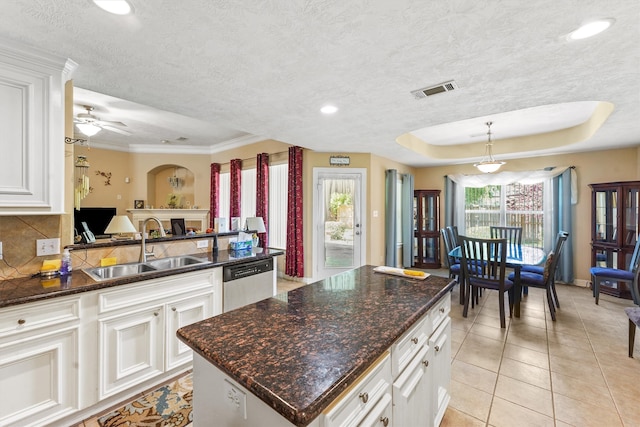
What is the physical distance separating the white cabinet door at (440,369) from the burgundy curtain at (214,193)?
597 centimetres

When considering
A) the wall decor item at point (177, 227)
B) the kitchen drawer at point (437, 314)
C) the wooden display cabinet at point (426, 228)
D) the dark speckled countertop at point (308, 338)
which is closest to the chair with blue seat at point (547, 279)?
the kitchen drawer at point (437, 314)

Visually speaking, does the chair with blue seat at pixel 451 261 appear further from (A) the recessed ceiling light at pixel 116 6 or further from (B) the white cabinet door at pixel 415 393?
(A) the recessed ceiling light at pixel 116 6

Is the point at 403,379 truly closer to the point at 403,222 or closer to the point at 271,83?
the point at 271,83

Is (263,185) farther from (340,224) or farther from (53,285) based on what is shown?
(53,285)

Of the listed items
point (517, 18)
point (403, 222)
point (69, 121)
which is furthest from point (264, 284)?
point (403, 222)

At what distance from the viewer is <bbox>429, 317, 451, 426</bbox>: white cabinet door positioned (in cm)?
155

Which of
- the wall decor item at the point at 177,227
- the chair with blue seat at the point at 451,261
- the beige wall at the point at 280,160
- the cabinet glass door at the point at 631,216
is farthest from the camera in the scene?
the wall decor item at the point at 177,227

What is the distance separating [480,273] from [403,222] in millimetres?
2583

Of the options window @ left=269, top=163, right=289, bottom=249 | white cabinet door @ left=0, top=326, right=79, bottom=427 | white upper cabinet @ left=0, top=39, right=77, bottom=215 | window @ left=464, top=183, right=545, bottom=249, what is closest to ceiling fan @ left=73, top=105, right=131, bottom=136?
window @ left=269, top=163, right=289, bottom=249

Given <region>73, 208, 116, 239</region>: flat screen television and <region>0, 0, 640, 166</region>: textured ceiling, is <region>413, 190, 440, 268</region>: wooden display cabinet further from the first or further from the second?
<region>73, 208, 116, 239</region>: flat screen television

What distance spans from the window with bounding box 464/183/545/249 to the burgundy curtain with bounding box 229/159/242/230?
A: 5.05m

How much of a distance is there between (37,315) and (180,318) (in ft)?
2.69

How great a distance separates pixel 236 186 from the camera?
19.9 feet

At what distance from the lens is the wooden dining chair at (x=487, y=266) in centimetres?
313
